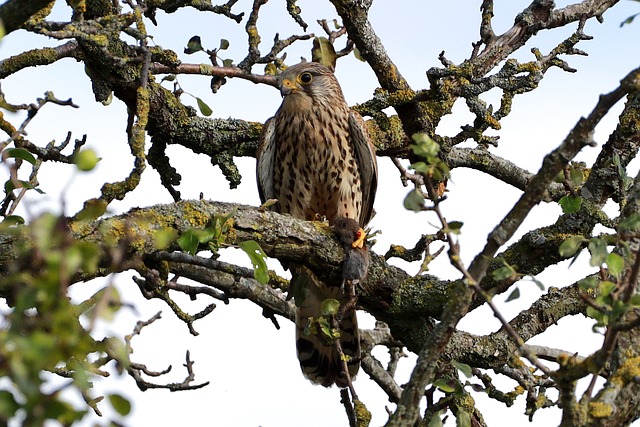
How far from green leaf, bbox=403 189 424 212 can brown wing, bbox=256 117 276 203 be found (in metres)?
2.68

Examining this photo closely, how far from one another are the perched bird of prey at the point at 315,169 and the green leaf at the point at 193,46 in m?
0.74

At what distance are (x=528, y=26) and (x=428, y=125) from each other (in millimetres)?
770

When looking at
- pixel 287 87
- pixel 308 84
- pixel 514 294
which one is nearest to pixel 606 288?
pixel 514 294

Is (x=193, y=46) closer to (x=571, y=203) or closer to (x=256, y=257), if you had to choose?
(x=256, y=257)

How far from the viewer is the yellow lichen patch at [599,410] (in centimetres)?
250

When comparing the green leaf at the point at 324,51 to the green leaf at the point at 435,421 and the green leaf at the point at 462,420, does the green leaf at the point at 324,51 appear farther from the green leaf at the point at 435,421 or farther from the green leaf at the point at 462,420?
the green leaf at the point at 435,421

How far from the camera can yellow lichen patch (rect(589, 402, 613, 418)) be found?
8.21 ft

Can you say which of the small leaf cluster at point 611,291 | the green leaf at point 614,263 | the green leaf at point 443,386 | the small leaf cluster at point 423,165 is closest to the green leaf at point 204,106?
the green leaf at point 443,386

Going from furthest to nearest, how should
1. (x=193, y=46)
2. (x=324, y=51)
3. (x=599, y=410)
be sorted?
(x=324, y=51) < (x=193, y=46) < (x=599, y=410)

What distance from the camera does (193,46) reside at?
4469 mm

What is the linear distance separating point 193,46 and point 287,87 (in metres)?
1.01

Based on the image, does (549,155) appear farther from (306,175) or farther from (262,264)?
(306,175)

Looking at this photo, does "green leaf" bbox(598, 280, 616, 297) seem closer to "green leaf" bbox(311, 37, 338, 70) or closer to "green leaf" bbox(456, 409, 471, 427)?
"green leaf" bbox(456, 409, 471, 427)

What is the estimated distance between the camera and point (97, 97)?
4.43 m
